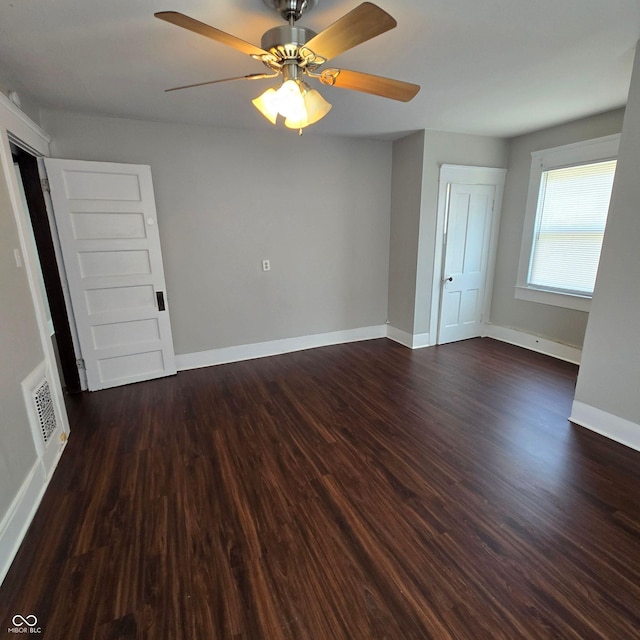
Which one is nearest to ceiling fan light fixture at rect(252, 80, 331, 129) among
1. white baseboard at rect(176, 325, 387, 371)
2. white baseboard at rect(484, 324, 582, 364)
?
white baseboard at rect(176, 325, 387, 371)

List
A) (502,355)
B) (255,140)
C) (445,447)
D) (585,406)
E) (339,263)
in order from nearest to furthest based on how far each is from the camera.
→ (445,447), (585,406), (255,140), (502,355), (339,263)

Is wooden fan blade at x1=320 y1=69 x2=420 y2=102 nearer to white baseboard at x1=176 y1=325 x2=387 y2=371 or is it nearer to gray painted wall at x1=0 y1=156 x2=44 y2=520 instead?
gray painted wall at x1=0 y1=156 x2=44 y2=520

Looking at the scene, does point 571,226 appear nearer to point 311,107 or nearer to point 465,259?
point 465,259

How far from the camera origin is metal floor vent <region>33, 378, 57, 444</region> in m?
2.12

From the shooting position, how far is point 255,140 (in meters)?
3.72

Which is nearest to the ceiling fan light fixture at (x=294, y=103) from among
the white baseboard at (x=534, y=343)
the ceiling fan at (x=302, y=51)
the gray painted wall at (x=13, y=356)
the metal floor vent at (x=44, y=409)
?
the ceiling fan at (x=302, y=51)

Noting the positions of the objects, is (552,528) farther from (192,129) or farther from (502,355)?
(192,129)

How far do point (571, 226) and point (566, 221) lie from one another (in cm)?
8

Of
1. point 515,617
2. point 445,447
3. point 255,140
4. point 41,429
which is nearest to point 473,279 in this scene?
point 445,447

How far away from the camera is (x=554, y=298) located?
3.99 metres

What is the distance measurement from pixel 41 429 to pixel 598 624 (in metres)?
2.98

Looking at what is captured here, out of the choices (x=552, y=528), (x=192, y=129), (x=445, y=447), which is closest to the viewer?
(x=552, y=528)

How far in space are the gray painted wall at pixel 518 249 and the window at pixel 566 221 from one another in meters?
0.09

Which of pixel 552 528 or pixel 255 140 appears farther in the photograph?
pixel 255 140
